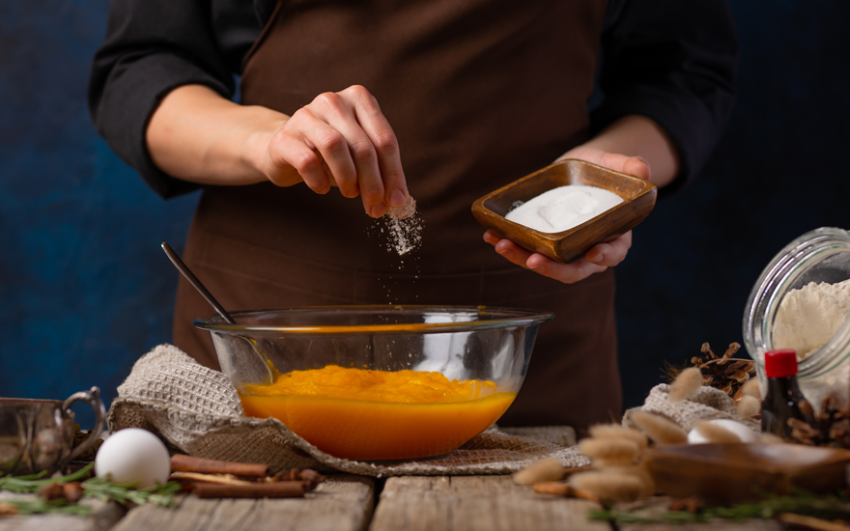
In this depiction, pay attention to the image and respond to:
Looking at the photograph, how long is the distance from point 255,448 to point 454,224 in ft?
1.91

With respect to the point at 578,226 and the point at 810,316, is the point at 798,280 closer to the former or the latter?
the point at 810,316

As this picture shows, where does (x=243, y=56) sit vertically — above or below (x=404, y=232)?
above

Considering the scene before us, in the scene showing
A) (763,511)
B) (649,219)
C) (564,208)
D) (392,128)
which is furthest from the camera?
(649,219)

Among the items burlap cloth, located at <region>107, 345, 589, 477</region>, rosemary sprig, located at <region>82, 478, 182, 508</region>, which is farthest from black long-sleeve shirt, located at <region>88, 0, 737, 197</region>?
rosemary sprig, located at <region>82, 478, 182, 508</region>

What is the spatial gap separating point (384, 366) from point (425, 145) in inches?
18.9

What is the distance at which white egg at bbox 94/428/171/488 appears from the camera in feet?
2.07

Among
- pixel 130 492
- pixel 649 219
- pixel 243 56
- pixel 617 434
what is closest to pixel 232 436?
pixel 130 492

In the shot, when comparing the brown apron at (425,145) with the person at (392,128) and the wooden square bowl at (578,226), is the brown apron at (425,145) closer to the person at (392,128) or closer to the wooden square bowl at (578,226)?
the person at (392,128)

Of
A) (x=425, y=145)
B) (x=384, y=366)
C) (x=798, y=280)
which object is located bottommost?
(x=384, y=366)

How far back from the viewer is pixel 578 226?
0.86 meters

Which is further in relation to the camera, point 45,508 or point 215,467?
point 215,467

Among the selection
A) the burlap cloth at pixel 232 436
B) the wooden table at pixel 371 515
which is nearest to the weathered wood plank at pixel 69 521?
the wooden table at pixel 371 515

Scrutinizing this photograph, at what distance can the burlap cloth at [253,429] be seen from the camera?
2.37ft

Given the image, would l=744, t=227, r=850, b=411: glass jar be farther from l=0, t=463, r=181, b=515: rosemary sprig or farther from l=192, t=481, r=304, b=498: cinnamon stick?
l=0, t=463, r=181, b=515: rosemary sprig
